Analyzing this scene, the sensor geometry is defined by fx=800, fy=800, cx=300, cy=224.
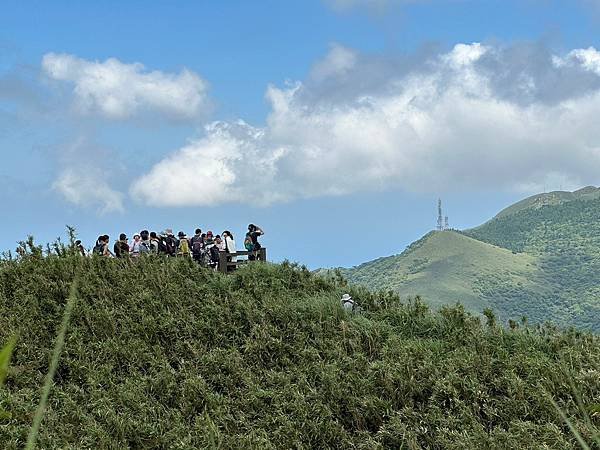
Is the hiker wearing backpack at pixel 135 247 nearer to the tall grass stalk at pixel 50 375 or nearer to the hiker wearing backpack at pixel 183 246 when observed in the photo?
the hiker wearing backpack at pixel 183 246

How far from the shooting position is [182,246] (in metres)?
25.3

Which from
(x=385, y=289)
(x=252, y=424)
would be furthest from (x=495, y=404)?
(x=385, y=289)

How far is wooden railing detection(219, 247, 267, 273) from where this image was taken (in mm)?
23719

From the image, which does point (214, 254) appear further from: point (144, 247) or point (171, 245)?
point (144, 247)

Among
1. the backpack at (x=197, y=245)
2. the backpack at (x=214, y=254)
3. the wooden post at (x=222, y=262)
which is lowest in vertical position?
the wooden post at (x=222, y=262)

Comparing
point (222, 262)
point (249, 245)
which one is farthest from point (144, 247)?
point (249, 245)

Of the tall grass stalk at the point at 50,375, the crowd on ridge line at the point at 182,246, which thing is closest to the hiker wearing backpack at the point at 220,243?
the crowd on ridge line at the point at 182,246

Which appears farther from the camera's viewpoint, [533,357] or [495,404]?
[533,357]

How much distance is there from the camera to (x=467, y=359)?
17.3 metres

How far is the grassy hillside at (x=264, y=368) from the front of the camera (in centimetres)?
1482

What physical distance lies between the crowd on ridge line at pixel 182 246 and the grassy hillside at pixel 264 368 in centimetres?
137

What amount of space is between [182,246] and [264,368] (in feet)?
27.9

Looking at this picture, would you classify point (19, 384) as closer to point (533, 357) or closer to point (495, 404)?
point (495, 404)

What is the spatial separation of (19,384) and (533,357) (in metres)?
11.0
